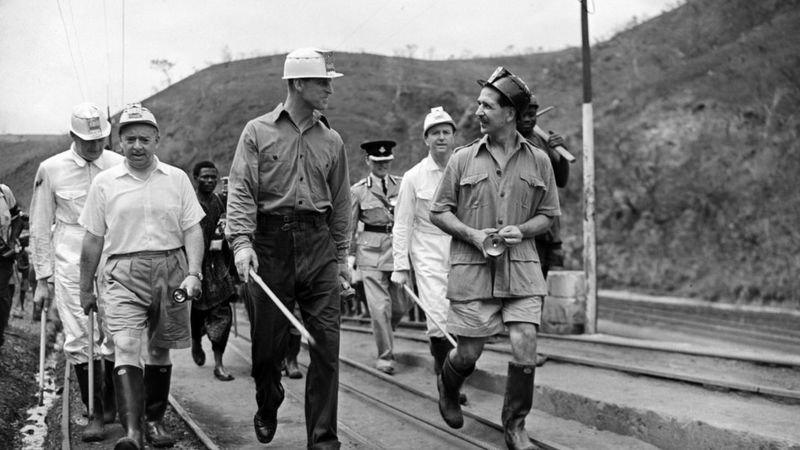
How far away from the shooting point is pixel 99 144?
23.2 ft

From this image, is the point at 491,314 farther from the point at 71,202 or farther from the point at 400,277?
the point at 71,202

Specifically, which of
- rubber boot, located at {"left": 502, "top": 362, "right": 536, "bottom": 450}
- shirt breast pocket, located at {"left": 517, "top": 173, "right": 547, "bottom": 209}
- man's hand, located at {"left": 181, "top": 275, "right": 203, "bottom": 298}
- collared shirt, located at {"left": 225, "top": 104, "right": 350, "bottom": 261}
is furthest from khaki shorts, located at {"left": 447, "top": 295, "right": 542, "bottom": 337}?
man's hand, located at {"left": 181, "top": 275, "right": 203, "bottom": 298}

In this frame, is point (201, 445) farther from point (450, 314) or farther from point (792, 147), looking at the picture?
point (792, 147)

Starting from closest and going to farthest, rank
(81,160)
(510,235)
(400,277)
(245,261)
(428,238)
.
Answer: (245,261)
(510,235)
(81,160)
(400,277)
(428,238)

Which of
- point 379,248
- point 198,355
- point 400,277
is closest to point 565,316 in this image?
point 379,248

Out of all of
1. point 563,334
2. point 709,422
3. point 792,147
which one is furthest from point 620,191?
point 709,422

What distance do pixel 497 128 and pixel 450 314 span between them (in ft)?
4.21

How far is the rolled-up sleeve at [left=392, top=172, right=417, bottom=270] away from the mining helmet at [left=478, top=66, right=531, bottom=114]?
2.41m

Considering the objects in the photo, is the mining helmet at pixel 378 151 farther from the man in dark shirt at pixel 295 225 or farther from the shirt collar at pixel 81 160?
the man in dark shirt at pixel 295 225

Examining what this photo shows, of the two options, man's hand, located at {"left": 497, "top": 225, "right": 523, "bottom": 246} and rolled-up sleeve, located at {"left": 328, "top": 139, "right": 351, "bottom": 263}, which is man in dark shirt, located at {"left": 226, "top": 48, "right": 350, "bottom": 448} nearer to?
rolled-up sleeve, located at {"left": 328, "top": 139, "right": 351, "bottom": 263}

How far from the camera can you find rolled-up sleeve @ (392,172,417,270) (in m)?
8.28

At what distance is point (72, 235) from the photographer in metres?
7.06

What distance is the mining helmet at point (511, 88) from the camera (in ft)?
19.8

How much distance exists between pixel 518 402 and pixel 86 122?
3824 mm
